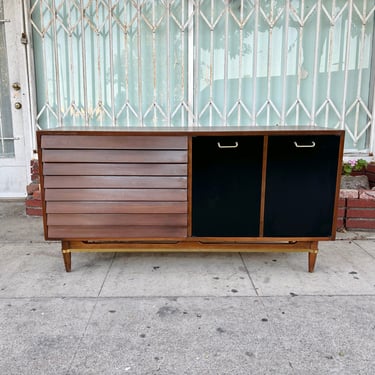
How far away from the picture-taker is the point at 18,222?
10.5 feet

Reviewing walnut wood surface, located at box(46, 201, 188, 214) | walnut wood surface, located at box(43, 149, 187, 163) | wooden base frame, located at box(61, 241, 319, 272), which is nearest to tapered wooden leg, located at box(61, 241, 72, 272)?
wooden base frame, located at box(61, 241, 319, 272)

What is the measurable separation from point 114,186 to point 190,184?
426 millimetres

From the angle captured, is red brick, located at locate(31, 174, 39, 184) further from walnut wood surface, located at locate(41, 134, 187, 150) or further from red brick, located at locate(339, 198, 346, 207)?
red brick, located at locate(339, 198, 346, 207)

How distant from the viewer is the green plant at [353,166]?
3.26 metres

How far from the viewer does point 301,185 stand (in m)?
2.10

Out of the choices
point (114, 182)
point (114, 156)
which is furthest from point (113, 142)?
point (114, 182)

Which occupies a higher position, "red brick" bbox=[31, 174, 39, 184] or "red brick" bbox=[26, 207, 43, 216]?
"red brick" bbox=[31, 174, 39, 184]

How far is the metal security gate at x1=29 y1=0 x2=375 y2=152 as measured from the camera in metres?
3.22

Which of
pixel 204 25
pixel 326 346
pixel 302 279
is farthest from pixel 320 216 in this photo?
pixel 204 25

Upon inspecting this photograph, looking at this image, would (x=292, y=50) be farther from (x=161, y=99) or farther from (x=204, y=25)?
(x=161, y=99)

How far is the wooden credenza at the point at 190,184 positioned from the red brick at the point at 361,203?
1.02 metres

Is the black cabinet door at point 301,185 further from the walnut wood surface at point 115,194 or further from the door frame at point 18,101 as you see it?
the door frame at point 18,101

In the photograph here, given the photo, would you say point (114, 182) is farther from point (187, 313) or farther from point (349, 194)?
point (349, 194)

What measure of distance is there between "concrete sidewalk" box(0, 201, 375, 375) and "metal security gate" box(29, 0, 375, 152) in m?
1.37
